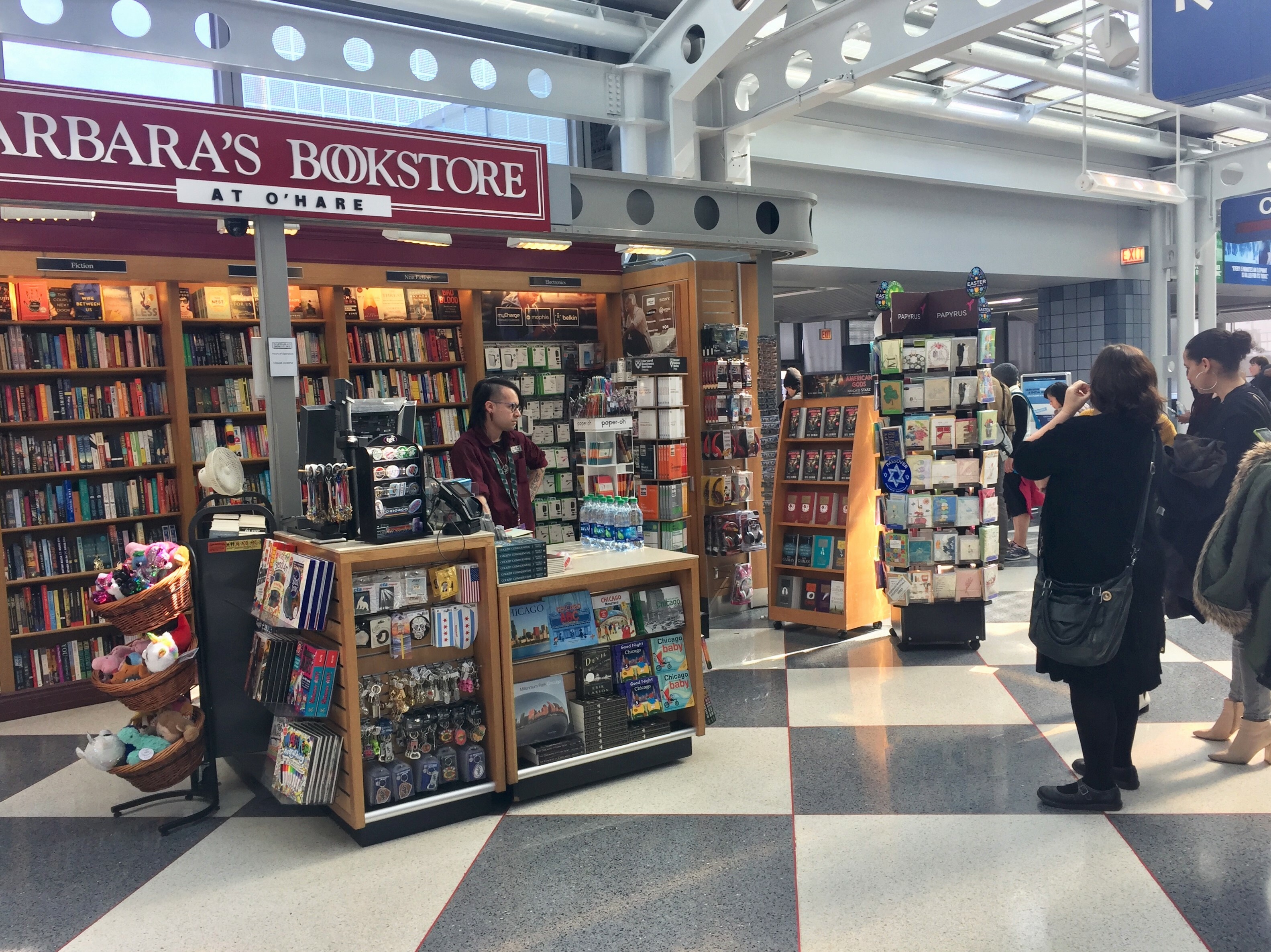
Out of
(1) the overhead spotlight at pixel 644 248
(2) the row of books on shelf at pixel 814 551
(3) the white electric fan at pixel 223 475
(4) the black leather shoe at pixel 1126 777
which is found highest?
(1) the overhead spotlight at pixel 644 248

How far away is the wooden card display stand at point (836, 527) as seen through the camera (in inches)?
235

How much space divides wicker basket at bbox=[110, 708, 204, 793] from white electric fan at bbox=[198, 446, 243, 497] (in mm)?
940

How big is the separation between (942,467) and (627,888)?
3.38 meters

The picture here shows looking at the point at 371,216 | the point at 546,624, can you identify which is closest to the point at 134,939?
the point at 546,624

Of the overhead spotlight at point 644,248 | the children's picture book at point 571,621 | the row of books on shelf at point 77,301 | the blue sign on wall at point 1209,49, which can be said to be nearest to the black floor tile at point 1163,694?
the children's picture book at point 571,621

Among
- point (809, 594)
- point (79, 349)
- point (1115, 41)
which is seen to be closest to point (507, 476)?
point (809, 594)

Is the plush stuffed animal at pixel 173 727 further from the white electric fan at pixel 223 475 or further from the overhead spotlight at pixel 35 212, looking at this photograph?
the overhead spotlight at pixel 35 212

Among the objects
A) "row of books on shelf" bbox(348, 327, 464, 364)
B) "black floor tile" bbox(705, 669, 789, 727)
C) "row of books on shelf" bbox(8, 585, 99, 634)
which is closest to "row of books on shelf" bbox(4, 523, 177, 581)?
"row of books on shelf" bbox(8, 585, 99, 634)

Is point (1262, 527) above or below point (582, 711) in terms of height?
above

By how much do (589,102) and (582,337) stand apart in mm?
1778

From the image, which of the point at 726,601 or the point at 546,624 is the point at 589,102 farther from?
the point at 546,624

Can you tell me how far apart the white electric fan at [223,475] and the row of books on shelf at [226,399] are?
2063mm

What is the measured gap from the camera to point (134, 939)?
281 centimetres

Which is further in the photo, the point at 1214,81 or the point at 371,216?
the point at 371,216
